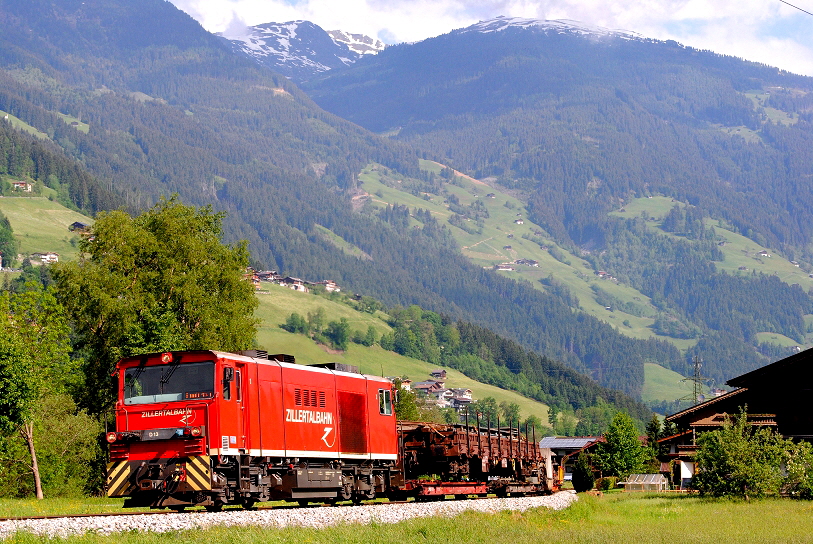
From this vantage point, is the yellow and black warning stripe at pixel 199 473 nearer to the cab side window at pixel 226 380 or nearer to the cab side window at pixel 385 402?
the cab side window at pixel 226 380

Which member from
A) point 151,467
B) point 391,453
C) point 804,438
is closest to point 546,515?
point 391,453

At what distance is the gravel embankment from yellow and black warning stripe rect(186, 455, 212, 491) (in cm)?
242

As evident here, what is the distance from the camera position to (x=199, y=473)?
102 ft

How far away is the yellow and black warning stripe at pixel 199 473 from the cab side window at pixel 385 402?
39.5ft

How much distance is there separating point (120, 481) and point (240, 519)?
5.65m

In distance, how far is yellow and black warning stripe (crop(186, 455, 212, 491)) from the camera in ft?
101

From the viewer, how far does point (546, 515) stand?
1596 inches

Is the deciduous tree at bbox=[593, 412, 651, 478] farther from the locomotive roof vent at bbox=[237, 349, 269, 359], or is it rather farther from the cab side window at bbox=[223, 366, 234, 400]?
the cab side window at bbox=[223, 366, 234, 400]

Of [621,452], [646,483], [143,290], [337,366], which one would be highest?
[143,290]

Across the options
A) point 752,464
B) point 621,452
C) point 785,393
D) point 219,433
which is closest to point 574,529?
point 219,433

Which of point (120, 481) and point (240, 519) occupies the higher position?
point (120, 481)

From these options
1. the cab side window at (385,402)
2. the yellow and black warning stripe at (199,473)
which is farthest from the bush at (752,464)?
the yellow and black warning stripe at (199,473)

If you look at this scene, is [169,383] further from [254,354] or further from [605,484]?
[605,484]

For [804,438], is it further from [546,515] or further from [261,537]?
[261,537]
